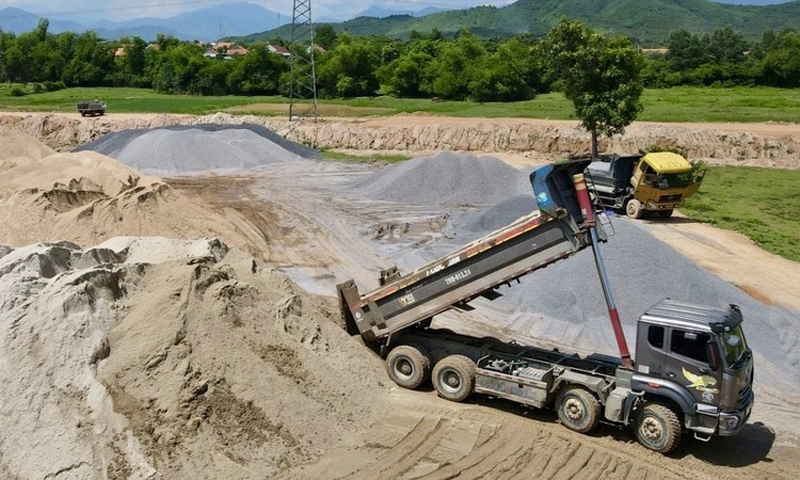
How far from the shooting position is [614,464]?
12.0 meters

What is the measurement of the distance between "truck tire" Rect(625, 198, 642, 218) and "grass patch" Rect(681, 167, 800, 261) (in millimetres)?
2303

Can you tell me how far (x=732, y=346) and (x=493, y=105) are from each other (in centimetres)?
5757

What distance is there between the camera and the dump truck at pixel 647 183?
2784cm

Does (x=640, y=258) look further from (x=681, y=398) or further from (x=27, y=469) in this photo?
(x=27, y=469)

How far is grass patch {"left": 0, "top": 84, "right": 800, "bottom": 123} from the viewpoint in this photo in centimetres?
5466

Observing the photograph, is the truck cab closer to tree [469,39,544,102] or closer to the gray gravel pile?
the gray gravel pile

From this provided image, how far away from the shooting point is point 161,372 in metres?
12.1

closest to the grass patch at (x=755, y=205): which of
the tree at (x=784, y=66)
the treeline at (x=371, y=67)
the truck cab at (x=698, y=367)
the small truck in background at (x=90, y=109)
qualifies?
the truck cab at (x=698, y=367)

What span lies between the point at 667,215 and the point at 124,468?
23.0 m

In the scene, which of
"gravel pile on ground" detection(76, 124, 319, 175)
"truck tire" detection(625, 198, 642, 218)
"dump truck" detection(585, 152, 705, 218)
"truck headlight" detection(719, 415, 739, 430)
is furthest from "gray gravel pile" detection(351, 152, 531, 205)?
"truck headlight" detection(719, 415, 739, 430)

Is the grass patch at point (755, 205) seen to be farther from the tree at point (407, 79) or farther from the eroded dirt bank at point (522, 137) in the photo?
the tree at point (407, 79)

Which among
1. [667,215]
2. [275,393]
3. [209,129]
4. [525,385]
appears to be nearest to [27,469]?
[275,393]

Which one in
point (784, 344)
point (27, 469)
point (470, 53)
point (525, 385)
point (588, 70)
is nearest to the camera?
point (27, 469)

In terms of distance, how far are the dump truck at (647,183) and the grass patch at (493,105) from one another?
956 inches
